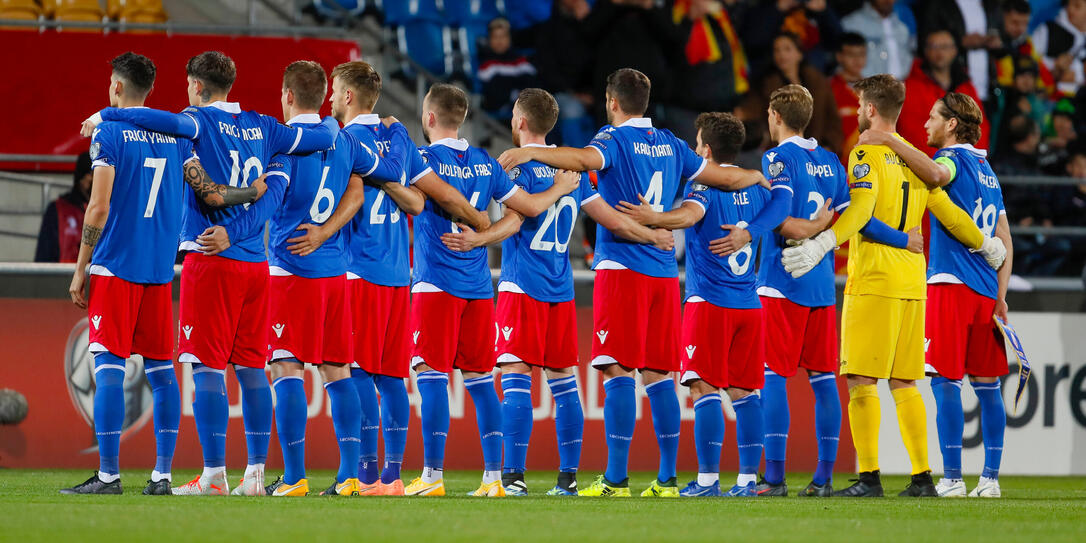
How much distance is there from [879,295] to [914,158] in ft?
2.96

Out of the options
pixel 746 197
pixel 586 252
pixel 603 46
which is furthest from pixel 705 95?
pixel 746 197

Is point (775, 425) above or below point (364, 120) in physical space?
below

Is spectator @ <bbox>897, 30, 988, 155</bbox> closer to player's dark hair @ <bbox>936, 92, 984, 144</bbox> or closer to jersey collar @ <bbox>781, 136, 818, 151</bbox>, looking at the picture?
player's dark hair @ <bbox>936, 92, 984, 144</bbox>

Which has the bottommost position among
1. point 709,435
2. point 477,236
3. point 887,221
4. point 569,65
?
point 709,435

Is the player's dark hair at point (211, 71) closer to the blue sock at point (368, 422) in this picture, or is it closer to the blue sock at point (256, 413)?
the blue sock at point (256, 413)

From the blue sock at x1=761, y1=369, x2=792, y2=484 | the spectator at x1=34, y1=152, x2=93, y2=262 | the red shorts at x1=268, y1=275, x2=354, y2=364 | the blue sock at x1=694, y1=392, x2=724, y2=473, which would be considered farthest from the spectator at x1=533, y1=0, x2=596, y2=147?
the red shorts at x1=268, y1=275, x2=354, y2=364

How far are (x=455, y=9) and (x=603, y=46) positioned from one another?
1.92 meters

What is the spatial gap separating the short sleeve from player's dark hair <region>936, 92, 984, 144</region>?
2.37 meters

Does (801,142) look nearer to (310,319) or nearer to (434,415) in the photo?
(434,415)

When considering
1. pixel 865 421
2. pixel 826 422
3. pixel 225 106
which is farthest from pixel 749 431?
pixel 225 106

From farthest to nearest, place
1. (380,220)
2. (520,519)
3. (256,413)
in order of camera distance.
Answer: (380,220), (256,413), (520,519)

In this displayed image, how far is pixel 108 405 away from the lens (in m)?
7.78

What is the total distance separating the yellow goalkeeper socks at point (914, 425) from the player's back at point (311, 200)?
3.72 meters

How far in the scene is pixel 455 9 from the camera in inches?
626
